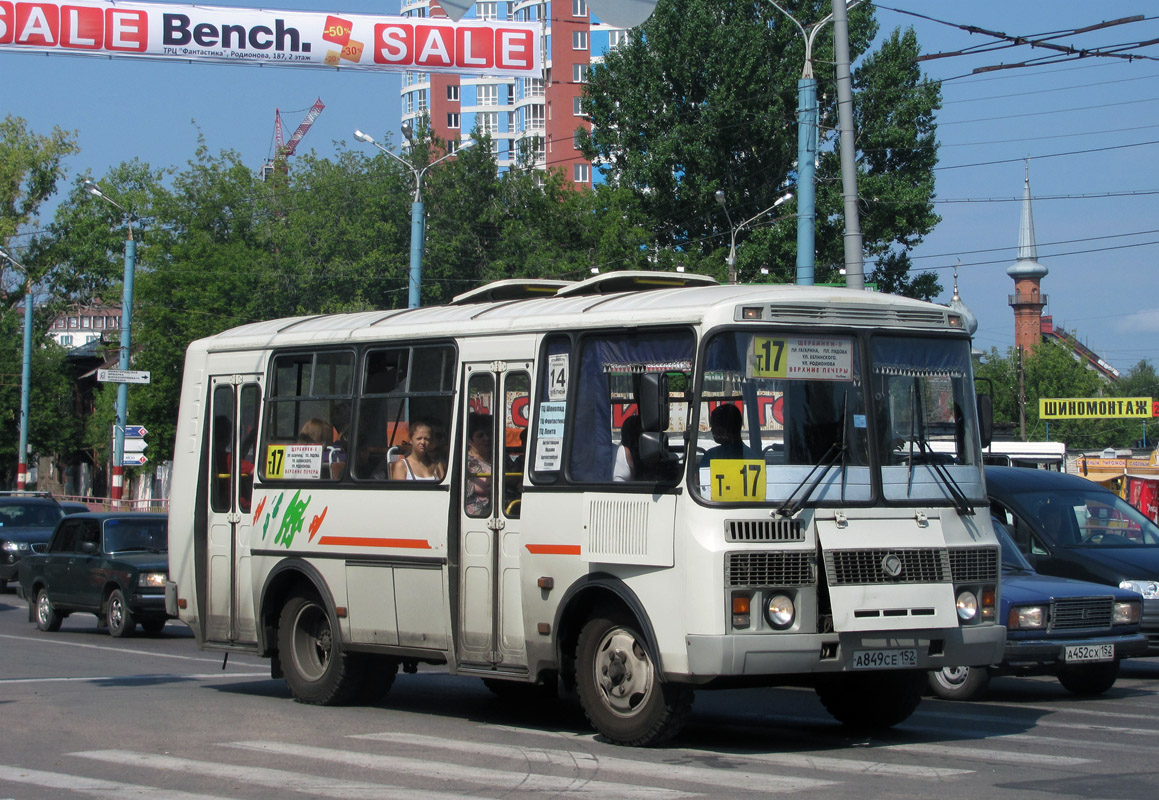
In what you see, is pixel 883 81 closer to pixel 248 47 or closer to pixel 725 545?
pixel 248 47

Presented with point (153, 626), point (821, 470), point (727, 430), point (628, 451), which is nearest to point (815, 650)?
point (821, 470)

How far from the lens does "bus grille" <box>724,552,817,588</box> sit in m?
8.59

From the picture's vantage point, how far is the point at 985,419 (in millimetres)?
9883

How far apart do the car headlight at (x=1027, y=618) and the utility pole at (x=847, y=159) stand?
7356 mm

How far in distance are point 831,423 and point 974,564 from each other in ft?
4.37

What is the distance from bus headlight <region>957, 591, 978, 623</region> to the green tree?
40612 millimetres

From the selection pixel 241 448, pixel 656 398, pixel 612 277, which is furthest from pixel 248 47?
pixel 656 398

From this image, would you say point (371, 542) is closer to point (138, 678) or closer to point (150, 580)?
point (138, 678)

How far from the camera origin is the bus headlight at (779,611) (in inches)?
341

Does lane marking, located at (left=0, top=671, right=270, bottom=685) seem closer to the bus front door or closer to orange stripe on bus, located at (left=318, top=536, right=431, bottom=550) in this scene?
orange stripe on bus, located at (left=318, top=536, right=431, bottom=550)

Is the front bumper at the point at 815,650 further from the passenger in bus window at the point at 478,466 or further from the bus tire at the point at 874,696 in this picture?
the passenger in bus window at the point at 478,466

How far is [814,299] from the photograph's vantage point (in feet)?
30.2

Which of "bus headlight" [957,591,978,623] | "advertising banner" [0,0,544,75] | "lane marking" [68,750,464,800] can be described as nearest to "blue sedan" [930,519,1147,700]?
"bus headlight" [957,591,978,623]

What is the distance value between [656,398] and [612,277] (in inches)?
86.1
